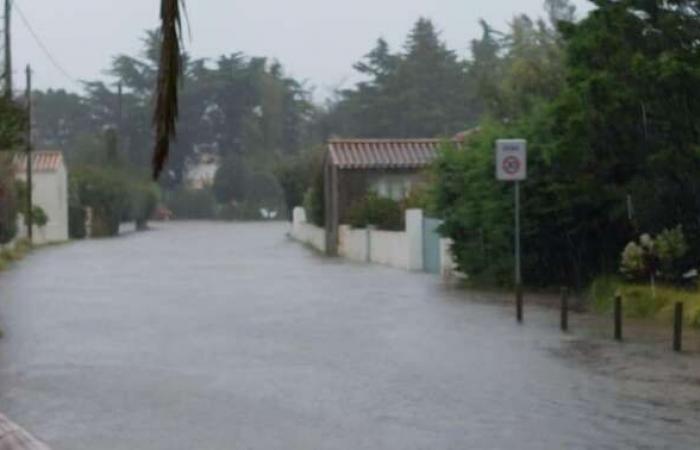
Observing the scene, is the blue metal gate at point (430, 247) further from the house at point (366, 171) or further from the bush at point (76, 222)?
the bush at point (76, 222)

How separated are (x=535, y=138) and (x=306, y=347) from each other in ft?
33.1

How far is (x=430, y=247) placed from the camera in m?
38.2

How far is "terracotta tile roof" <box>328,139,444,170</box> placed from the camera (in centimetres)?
5319

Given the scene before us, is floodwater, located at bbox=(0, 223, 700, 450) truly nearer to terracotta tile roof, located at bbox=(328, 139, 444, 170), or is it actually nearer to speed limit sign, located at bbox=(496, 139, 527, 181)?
speed limit sign, located at bbox=(496, 139, 527, 181)

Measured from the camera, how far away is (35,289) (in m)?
32.9

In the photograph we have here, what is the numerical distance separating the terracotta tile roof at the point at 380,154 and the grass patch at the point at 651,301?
95.2 feet

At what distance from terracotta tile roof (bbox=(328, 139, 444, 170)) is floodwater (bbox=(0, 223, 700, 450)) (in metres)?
23.4

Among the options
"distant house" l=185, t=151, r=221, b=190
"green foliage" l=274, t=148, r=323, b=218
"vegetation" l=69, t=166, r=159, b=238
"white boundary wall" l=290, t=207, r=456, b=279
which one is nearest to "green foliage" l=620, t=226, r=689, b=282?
"white boundary wall" l=290, t=207, r=456, b=279

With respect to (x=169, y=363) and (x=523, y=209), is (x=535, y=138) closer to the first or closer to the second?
(x=523, y=209)

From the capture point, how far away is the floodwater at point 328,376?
1236 centimetres

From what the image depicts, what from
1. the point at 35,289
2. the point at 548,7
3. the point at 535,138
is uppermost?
the point at 548,7

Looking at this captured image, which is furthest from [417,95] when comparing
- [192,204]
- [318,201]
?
[318,201]

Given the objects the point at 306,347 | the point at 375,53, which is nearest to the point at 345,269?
the point at 306,347

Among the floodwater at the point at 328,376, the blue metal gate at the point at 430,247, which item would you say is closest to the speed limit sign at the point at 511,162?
the floodwater at the point at 328,376
